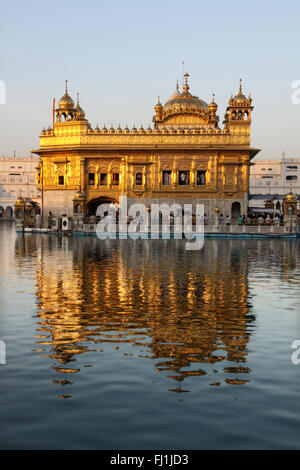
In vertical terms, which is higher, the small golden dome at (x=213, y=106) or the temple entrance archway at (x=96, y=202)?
the small golden dome at (x=213, y=106)

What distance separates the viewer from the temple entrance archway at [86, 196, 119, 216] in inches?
1774

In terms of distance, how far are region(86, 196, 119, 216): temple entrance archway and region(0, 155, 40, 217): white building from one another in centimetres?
4570

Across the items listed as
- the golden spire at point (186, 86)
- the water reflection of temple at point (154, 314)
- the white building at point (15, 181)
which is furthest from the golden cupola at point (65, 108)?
the white building at point (15, 181)

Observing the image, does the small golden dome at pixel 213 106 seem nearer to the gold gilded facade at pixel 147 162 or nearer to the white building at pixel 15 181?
the gold gilded facade at pixel 147 162

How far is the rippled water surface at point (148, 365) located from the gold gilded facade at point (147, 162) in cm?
3143

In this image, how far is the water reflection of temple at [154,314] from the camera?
630 cm

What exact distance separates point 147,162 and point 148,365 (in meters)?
38.8

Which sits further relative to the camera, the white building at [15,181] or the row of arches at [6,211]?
the white building at [15,181]

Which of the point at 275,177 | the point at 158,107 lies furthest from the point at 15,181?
the point at 158,107

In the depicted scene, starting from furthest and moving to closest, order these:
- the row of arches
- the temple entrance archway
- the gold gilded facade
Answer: the row of arches < the temple entrance archway < the gold gilded facade

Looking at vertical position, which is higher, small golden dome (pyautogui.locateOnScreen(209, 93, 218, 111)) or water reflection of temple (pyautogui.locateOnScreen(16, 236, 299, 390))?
small golden dome (pyautogui.locateOnScreen(209, 93, 218, 111))

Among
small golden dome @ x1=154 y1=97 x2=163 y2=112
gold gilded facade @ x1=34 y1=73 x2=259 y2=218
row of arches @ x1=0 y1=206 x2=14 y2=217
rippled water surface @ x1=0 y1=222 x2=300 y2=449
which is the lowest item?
rippled water surface @ x1=0 y1=222 x2=300 y2=449

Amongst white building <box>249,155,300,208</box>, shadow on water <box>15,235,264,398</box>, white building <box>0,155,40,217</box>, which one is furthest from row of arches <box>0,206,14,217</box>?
shadow on water <box>15,235,264,398</box>

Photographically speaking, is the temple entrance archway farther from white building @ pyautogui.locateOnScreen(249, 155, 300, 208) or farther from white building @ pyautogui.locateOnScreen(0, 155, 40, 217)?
white building @ pyautogui.locateOnScreen(0, 155, 40, 217)
